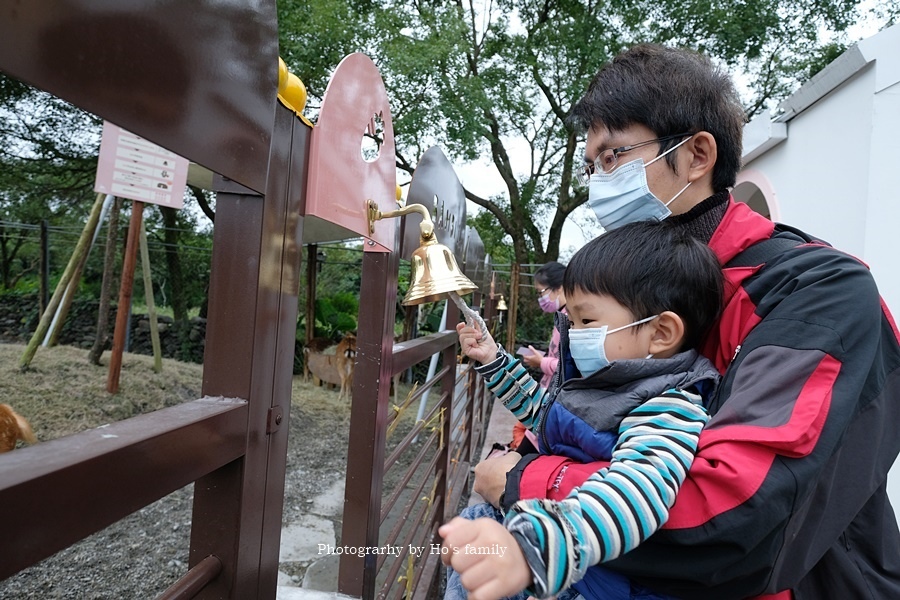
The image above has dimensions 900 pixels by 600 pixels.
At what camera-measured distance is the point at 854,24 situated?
11.1 metres

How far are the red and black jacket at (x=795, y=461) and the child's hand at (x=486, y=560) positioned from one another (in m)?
0.30

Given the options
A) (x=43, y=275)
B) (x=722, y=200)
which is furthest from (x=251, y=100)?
(x=43, y=275)

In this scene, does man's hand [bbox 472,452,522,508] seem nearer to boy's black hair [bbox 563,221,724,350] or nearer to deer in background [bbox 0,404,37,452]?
boy's black hair [bbox 563,221,724,350]

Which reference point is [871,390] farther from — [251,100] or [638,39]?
[638,39]

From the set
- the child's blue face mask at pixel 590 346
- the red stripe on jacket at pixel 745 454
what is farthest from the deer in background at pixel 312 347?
the red stripe on jacket at pixel 745 454

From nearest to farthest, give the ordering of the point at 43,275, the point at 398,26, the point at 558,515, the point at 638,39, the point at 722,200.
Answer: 1. the point at 558,515
2. the point at 722,200
3. the point at 43,275
4. the point at 398,26
5. the point at 638,39

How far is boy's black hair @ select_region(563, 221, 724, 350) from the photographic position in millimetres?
1112

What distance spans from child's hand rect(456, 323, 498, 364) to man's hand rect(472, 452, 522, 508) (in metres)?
0.36

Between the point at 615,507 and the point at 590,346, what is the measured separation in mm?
468

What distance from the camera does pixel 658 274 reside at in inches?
45.1

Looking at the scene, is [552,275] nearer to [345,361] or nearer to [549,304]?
[549,304]

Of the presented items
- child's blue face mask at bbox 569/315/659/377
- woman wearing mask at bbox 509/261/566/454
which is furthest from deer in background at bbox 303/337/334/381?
child's blue face mask at bbox 569/315/659/377

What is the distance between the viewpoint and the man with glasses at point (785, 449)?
82 centimetres

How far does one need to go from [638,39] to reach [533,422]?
37.7ft
